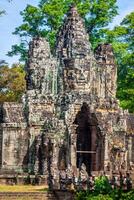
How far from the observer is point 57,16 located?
143 ft

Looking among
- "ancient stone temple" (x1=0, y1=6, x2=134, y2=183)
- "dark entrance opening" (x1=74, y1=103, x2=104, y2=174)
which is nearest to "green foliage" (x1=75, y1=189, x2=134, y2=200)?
"ancient stone temple" (x1=0, y1=6, x2=134, y2=183)

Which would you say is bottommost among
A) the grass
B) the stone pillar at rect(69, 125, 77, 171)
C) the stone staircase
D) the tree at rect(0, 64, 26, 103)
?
the stone staircase

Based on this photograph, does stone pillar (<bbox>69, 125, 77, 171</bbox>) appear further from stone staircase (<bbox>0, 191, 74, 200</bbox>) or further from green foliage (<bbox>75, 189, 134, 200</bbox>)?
green foliage (<bbox>75, 189, 134, 200</bbox>)

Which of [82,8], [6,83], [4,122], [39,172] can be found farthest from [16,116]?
[6,83]

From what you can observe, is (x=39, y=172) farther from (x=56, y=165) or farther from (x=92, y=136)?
(x=92, y=136)

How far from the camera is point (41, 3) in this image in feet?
148

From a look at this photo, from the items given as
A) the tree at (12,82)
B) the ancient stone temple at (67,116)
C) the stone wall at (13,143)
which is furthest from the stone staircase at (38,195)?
the tree at (12,82)

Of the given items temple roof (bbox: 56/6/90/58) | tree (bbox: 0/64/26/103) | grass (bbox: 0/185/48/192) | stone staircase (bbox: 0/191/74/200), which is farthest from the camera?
tree (bbox: 0/64/26/103)

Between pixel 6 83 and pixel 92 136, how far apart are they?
1783cm

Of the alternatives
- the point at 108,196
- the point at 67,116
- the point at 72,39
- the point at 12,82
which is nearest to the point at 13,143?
the point at 67,116

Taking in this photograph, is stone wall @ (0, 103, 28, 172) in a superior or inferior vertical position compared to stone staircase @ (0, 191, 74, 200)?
superior

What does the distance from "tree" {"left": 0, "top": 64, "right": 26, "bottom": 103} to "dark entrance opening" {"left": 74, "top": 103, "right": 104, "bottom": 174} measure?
1514 cm

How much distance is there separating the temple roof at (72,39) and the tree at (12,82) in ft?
46.7

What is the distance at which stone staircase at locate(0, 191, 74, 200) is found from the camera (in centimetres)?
2583
